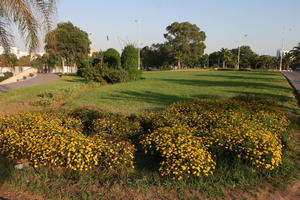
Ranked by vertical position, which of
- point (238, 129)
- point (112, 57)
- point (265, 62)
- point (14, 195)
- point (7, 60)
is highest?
point (265, 62)

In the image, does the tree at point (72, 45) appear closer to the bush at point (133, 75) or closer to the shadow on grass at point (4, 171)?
the bush at point (133, 75)

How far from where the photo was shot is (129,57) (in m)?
21.5

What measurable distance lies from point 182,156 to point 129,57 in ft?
62.7

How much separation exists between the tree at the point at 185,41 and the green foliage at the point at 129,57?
3930 cm

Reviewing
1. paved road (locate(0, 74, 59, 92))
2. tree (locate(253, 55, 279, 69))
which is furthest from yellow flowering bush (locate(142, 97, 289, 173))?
tree (locate(253, 55, 279, 69))

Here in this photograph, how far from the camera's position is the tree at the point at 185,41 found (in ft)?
199

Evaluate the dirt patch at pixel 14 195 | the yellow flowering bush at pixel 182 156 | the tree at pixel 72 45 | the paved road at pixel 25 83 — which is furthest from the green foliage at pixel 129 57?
the tree at pixel 72 45

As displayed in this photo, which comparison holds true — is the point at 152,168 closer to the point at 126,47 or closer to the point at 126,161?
the point at 126,161

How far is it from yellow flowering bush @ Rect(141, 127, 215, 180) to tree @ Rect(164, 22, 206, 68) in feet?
189

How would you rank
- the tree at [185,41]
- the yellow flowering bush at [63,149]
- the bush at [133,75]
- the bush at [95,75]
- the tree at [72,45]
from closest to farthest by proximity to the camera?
the yellow flowering bush at [63,149] < the bush at [95,75] < the bush at [133,75] < the tree at [72,45] < the tree at [185,41]

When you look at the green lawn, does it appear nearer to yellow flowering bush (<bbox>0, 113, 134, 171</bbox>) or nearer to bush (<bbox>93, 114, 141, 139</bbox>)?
bush (<bbox>93, 114, 141, 139</bbox>)

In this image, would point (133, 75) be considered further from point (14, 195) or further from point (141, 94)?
point (14, 195)

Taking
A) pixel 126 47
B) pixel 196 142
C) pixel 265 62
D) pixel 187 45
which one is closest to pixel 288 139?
pixel 196 142

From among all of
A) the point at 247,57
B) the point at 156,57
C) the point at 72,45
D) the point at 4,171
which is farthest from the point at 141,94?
the point at 247,57
